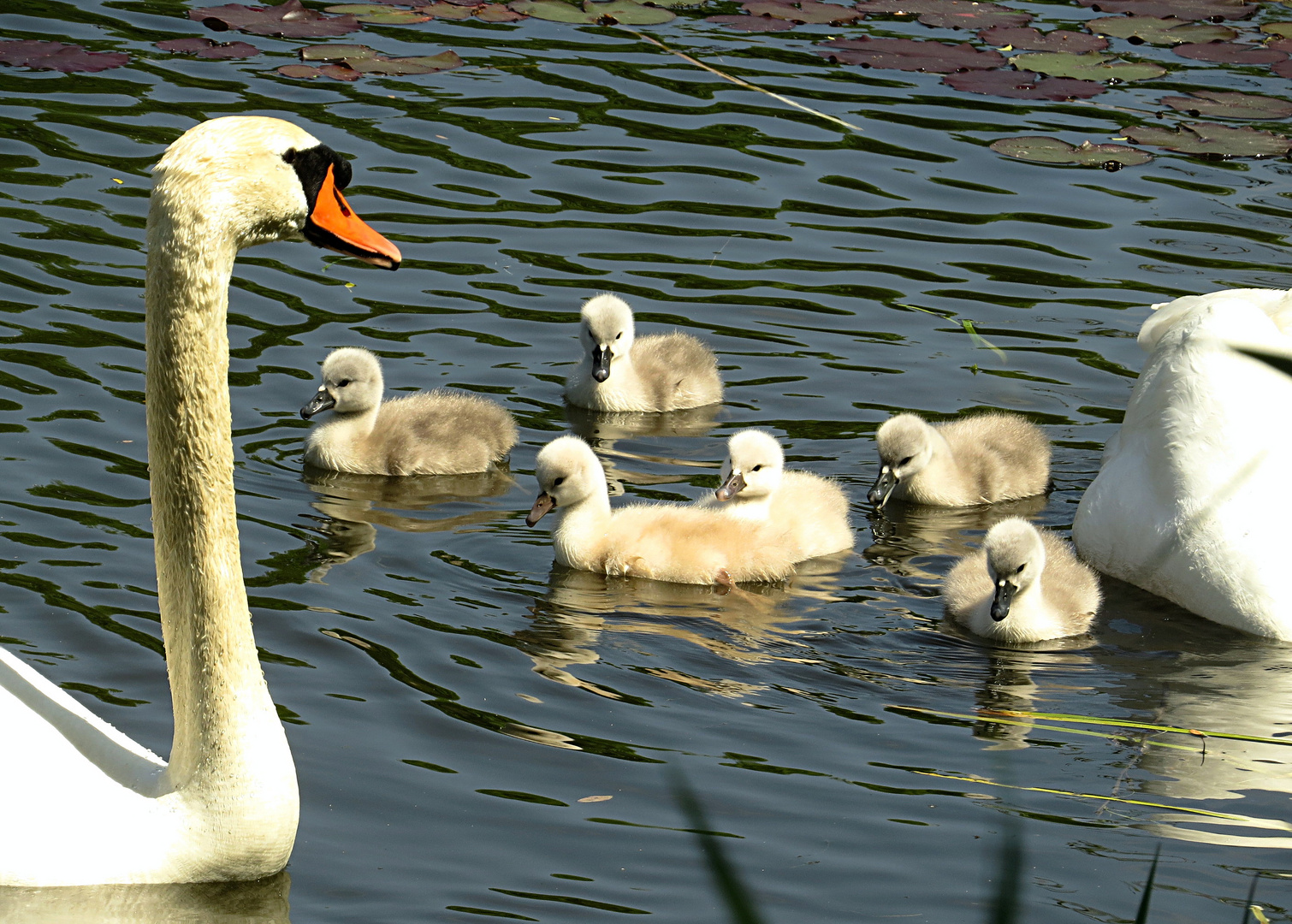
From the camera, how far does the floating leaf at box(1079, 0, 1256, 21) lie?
45.5 ft

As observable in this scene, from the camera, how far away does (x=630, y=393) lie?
28.7ft

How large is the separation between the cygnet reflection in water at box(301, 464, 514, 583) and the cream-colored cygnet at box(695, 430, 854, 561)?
3.25 ft

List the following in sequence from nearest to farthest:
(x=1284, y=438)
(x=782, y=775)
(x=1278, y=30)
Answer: (x=782, y=775)
(x=1284, y=438)
(x=1278, y=30)

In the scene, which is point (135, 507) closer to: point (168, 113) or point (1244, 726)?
point (1244, 726)

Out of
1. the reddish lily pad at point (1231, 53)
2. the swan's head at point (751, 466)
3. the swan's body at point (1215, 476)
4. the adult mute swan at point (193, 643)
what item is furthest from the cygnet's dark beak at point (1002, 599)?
the reddish lily pad at point (1231, 53)

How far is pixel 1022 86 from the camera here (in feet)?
40.6

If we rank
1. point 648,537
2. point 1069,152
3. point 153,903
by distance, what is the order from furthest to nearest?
point 1069,152 < point 648,537 < point 153,903

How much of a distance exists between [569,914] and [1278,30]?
36.1ft

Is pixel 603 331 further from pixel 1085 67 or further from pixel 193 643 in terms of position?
pixel 1085 67

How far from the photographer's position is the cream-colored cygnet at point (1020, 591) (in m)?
6.42

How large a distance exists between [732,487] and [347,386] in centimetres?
177

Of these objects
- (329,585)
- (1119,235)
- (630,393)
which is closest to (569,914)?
(329,585)

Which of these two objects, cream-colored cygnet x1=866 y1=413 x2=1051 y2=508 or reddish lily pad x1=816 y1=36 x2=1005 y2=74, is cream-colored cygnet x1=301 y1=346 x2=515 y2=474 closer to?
cream-colored cygnet x1=866 y1=413 x2=1051 y2=508

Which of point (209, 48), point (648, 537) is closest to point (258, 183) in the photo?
point (648, 537)
